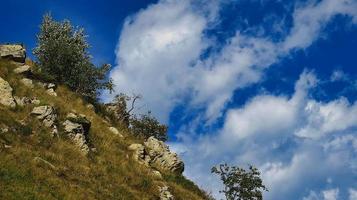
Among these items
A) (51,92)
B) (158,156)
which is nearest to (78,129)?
(51,92)

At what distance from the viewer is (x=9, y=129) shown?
132 ft

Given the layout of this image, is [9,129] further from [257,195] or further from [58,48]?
[257,195]

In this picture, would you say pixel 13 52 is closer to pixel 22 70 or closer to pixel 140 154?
pixel 22 70

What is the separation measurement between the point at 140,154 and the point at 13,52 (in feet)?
63.8

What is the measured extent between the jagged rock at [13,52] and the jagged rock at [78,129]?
45.2ft

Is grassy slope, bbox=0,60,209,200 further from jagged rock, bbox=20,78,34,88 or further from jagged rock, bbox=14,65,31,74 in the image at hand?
jagged rock, bbox=20,78,34,88

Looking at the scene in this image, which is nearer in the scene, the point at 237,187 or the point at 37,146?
the point at 37,146

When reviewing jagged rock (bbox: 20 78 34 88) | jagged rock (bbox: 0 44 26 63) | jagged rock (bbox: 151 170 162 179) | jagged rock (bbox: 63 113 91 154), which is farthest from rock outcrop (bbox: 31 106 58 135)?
jagged rock (bbox: 0 44 26 63)

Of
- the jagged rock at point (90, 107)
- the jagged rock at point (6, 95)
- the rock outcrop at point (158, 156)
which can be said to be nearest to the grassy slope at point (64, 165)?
the jagged rock at point (6, 95)

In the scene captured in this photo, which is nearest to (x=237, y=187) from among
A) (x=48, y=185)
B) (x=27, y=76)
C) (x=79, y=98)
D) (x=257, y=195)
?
(x=257, y=195)

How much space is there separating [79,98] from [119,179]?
62.0ft

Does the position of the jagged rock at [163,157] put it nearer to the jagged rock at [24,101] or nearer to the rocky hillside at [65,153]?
the rocky hillside at [65,153]

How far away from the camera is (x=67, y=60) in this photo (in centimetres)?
6362

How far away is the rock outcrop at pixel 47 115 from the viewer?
146ft
